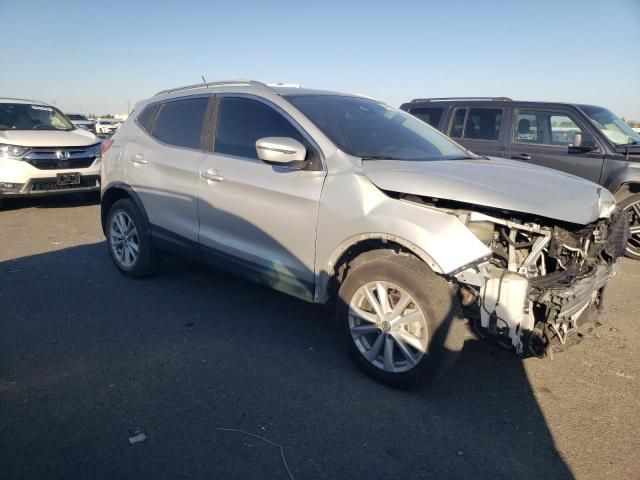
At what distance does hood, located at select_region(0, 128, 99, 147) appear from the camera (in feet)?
26.1

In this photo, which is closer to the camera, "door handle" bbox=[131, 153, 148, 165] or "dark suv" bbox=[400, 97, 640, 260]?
"door handle" bbox=[131, 153, 148, 165]

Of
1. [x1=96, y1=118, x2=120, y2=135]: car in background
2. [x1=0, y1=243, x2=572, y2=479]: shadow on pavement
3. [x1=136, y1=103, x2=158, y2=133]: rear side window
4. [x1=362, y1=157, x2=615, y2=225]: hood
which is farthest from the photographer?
[x1=96, y1=118, x2=120, y2=135]: car in background

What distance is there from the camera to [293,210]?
340cm

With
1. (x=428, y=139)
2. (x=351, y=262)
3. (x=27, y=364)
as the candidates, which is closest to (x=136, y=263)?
(x=27, y=364)

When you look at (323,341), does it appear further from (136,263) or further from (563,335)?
(136,263)

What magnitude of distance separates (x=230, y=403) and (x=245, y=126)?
211 cm

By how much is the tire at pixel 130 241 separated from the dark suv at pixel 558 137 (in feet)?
16.4

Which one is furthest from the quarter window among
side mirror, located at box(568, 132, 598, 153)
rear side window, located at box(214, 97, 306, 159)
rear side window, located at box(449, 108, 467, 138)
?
rear side window, located at box(214, 97, 306, 159)

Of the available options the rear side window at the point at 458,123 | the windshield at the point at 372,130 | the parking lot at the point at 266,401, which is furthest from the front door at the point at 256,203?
the rear side window at the point at 458,123

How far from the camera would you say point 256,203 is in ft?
11.9

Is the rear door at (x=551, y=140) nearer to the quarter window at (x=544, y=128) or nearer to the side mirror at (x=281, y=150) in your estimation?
the quarter window at (x=544, y=128)

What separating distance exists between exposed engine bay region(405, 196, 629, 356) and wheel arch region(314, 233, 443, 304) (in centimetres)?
27

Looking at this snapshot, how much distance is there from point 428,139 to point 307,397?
2344mm

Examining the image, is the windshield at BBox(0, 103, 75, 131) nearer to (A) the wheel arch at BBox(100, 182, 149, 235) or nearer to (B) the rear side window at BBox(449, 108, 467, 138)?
(A) the wheel arch at BBox(100, 182, 149, 235)
